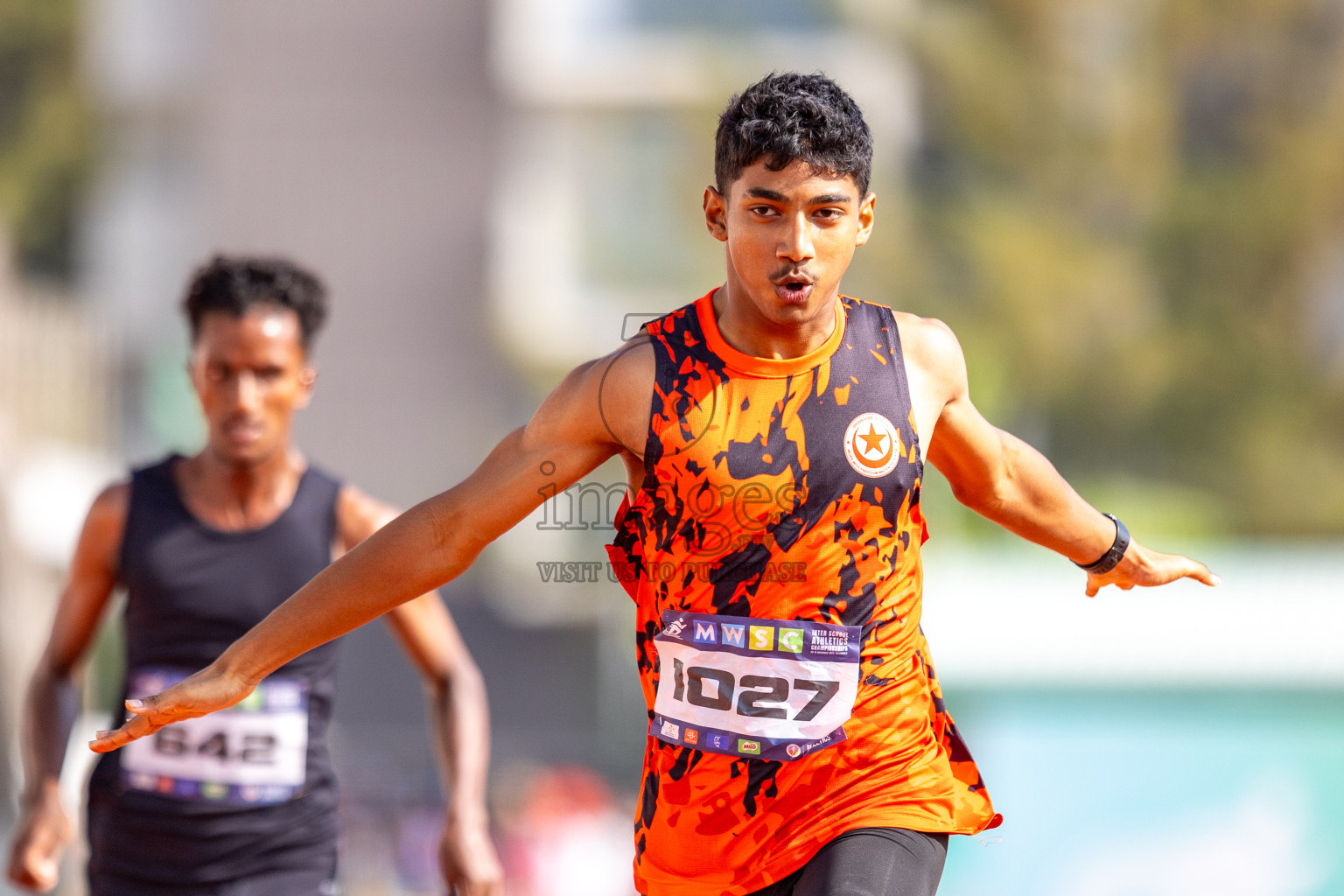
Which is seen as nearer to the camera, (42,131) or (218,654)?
(218,654)

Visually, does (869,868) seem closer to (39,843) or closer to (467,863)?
(467,863)

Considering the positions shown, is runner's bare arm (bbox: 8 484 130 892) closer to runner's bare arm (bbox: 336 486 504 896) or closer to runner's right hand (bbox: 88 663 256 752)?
runner's bare arm (bbox: 336 486 504 896)

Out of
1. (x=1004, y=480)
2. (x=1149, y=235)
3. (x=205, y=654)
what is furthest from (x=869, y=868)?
(x=1149, y=235)

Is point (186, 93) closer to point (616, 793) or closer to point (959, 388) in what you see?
point (616, 793)

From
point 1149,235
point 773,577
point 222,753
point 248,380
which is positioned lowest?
point 222,753

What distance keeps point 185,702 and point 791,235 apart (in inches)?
58.1

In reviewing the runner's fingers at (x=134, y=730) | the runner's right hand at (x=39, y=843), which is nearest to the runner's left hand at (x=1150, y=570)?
the runner's fingers at (x=134, y=730)

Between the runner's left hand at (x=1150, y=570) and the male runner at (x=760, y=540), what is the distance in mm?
664

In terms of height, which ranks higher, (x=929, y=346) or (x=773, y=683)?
(x=929, y=346)

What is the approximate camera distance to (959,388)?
10.3 ft


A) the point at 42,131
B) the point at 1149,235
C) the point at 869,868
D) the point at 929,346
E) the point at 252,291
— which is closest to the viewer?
the point at 869,868

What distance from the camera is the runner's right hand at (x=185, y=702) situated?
2.97 m

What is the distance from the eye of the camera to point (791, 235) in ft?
9.33

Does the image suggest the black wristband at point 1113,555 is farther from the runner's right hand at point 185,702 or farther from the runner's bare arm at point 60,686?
the runner's bare arm at point 60,686
